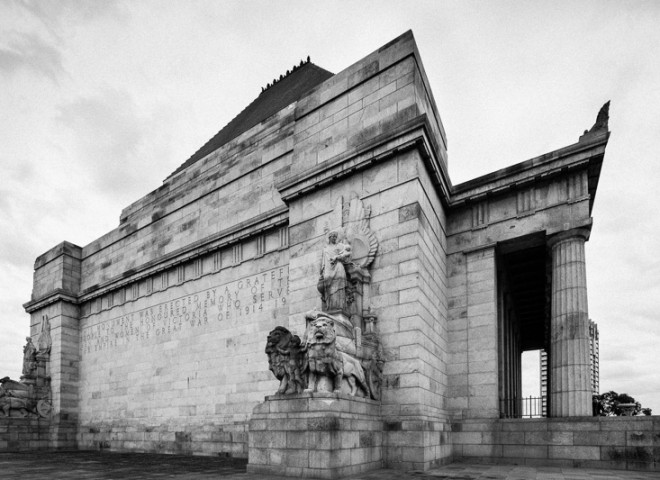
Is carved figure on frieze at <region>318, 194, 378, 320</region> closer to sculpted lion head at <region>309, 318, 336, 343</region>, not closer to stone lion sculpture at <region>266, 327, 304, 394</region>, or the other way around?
sculpted lion head at <region>309, 318, 336, 343</region>

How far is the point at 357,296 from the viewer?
14352 mm

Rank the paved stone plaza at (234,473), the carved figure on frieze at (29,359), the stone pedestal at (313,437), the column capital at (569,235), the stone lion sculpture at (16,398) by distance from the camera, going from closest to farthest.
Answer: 1. the stone pedestal at (313,437)
2. the paved stone plaza at (234,473)
3. the column capital at (569,235)
4. the stone lion sculpture at (16,398)
5. the carved figure on frieze at (29,359)

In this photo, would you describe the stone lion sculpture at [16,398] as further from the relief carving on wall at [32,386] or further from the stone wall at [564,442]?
the stone wall at [564,442]

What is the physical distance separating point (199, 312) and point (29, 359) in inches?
522

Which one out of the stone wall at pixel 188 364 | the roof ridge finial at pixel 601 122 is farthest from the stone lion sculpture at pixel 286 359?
the roof ridge finial at pixel 601 122

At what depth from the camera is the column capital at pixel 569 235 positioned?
15.0 m

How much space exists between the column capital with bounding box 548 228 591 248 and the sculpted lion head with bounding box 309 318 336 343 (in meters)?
7.48

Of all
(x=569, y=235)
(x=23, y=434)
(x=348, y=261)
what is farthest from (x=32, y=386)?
(x=569, y=235)

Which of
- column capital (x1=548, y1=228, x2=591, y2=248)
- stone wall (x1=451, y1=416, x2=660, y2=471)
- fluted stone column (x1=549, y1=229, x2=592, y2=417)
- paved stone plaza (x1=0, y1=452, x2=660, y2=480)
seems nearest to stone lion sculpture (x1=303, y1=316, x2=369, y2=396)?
paved stone plaza (x1=0, y1=452, x2=660, y2=480)

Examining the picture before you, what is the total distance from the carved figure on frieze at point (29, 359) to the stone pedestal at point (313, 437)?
21.0 meters

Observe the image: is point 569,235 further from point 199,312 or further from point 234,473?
point 199,312

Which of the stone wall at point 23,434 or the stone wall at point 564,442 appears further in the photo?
the stone wall at point 23,434

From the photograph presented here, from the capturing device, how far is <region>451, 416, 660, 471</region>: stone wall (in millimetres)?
12820

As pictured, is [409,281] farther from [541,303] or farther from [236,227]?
[541,303]
